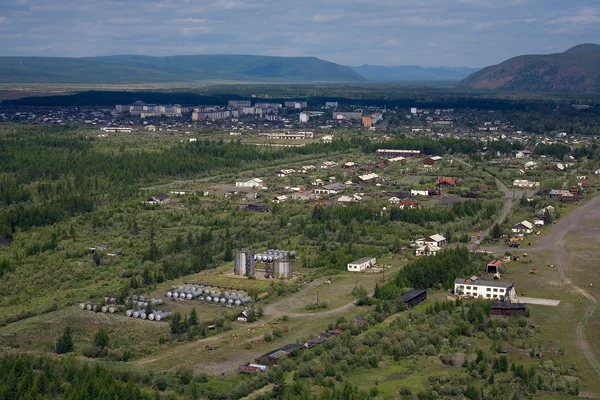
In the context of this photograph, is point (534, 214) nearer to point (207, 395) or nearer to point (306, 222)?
point (306, 222)

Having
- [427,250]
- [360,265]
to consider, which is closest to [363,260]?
[360,265]

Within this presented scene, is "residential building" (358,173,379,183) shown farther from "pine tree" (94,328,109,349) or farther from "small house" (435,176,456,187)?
"pine tree" (94,328,109,349)

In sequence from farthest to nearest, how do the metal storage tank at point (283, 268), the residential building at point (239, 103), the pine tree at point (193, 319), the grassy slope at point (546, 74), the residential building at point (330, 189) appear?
the grassy slope at point (546, 74) < the residential building at point (239, 103) < the residential building at point (330, 189) < the metal storage tank at point (283, 268) < the pine tree at point (193, 319)

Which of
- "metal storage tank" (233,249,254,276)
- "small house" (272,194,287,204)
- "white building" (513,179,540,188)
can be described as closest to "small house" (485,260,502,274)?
"metal storage tank" (233,249,254,276)

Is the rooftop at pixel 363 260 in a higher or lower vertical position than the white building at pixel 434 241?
lower

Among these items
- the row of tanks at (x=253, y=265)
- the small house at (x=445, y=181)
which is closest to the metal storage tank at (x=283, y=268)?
the row of tanks at (x=253, y=265)

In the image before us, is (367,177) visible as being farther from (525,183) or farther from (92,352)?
(92,352)

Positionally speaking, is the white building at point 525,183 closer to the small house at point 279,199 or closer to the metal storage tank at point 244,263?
the small house at point 279,199
